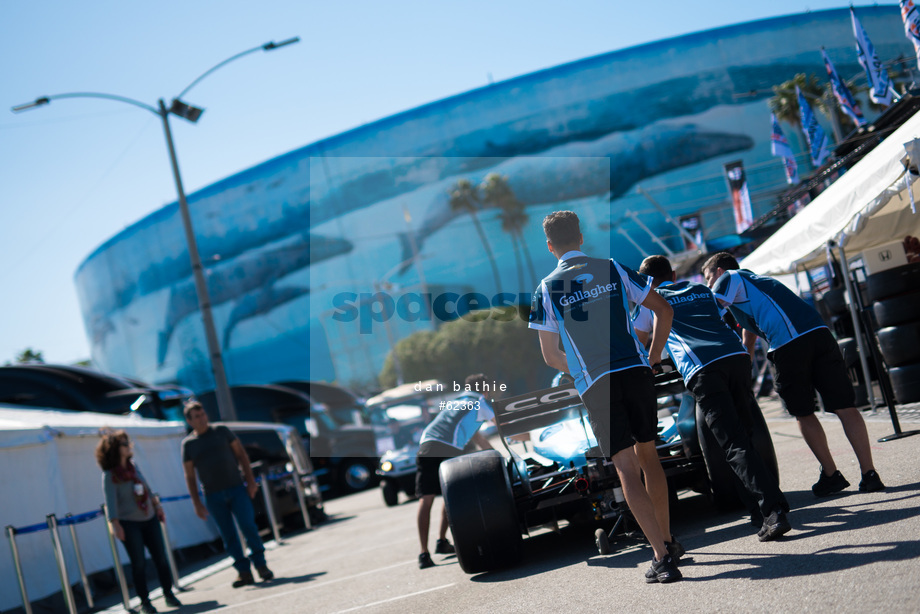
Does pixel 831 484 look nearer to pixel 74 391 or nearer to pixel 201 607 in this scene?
pixel 201 607

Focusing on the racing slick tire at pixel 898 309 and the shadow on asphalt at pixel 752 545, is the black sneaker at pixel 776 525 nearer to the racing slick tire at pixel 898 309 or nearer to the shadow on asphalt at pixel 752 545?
the shadow on asphalt at pixel 752 545

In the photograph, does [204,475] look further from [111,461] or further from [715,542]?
[715,542]

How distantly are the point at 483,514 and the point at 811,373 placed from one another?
8.02ft

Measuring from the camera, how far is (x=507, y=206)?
2296 inches

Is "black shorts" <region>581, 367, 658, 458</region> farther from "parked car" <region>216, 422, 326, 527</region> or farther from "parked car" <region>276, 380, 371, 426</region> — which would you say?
"parked car" <region>276, 380, 371, 426</region>

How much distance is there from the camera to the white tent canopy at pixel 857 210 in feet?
24.1

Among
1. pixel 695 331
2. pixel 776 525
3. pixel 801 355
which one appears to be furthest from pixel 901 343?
pixel 776 525

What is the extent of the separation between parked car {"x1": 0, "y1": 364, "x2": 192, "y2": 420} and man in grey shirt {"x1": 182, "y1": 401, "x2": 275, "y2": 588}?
12.6 m

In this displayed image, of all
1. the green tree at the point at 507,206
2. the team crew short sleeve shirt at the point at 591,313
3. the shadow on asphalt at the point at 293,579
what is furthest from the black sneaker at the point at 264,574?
the green tree at the point at 507,206

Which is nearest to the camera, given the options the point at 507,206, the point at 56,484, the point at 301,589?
the point at 301,589

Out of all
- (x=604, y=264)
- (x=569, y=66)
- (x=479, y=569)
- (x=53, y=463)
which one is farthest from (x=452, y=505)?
(x=569, y=66)

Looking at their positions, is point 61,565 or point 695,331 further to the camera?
point 61,565

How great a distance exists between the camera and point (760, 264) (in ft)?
35.2

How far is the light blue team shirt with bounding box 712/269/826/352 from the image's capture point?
18.5ft
